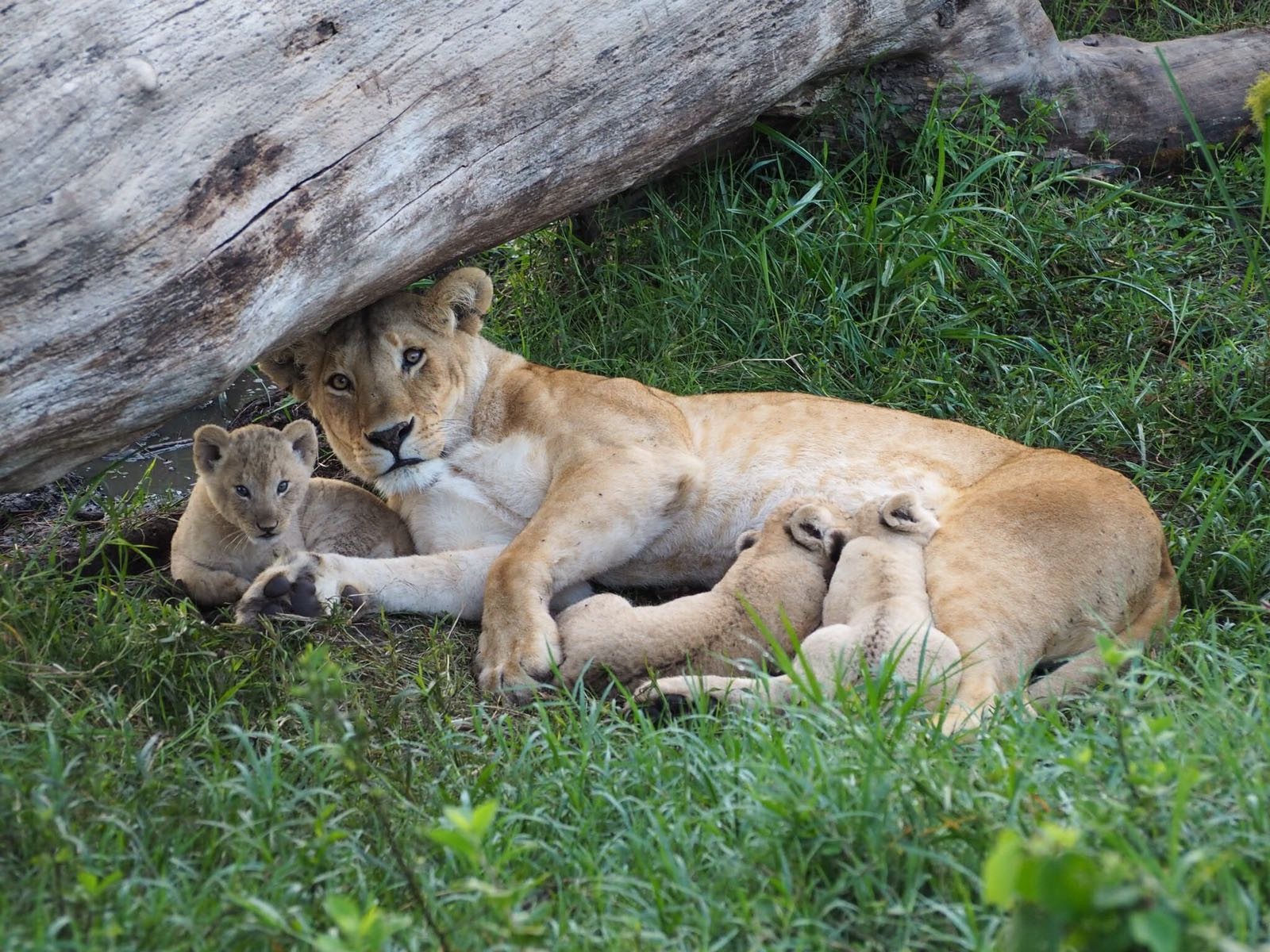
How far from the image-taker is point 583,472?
5082 mm

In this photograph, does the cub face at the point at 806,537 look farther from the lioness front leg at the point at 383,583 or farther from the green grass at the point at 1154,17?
the green grass at the point at 1154,17

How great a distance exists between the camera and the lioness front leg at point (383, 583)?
465 centimetres

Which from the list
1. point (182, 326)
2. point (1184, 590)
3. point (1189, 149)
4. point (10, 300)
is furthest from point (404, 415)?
point (1189, 149)

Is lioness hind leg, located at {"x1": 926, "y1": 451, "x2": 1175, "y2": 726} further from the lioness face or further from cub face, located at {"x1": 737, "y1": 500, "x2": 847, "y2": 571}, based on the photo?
the lioness face

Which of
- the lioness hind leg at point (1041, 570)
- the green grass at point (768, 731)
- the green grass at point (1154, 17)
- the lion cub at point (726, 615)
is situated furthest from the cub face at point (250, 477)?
the green grass at point (1154, 17)

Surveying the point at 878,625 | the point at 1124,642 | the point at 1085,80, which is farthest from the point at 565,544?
the point at 1085,80

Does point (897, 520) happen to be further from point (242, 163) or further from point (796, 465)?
point (242, 163)

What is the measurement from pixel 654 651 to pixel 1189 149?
4604 millimetres

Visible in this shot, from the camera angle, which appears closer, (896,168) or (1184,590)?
(1184,590)

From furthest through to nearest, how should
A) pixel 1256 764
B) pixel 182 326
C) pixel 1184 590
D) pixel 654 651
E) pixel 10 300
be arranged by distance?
pixel 1184 590 < pixel 654 651 < pixel 182 326 < pixel 10 300 < pixel 1256 764

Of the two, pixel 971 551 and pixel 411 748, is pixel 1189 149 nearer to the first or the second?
pixel 971 551

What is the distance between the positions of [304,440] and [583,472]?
1.09 m

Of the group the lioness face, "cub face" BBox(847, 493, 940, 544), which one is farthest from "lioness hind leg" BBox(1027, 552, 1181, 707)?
the lioness face

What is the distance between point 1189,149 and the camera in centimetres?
707
